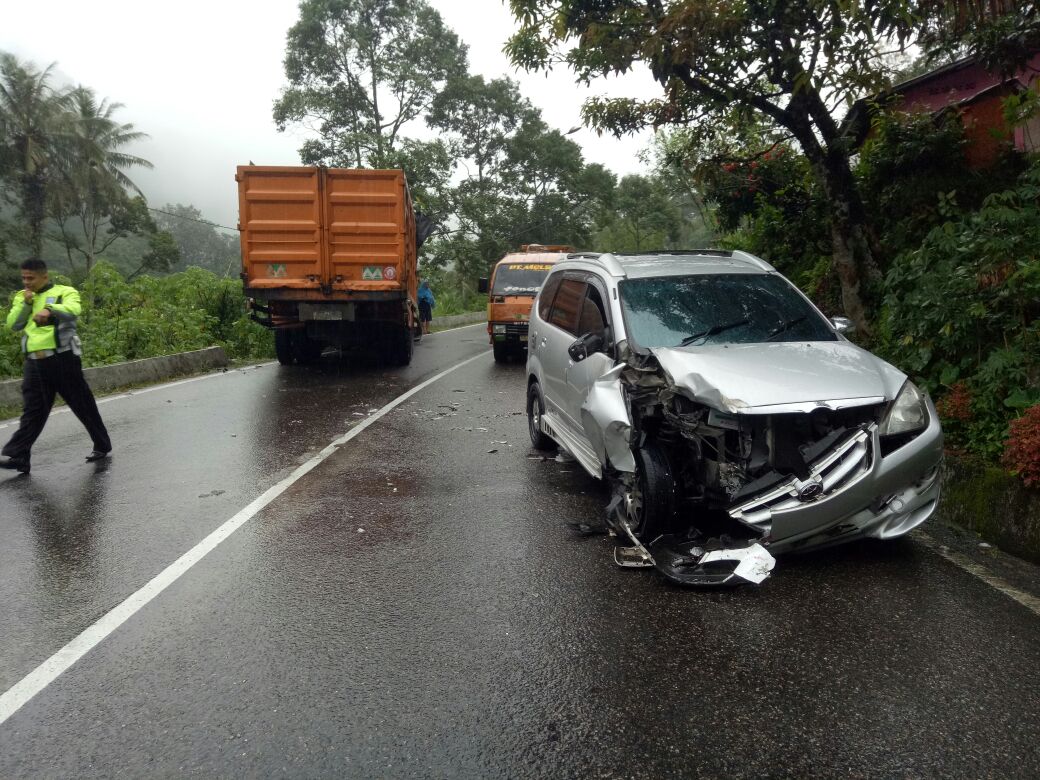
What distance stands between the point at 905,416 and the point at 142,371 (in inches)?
484

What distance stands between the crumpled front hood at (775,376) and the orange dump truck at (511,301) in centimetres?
1082

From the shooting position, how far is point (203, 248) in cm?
9256

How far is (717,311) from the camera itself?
5754mm

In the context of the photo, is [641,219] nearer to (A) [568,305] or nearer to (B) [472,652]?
(A) [568,305]

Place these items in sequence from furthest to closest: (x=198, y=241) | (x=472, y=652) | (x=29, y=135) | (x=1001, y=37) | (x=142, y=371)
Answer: (x=198, y=241)
(x=29, y=135)
(x=142, y=371)
(x=1001, y=37)
(x=472, y=652)

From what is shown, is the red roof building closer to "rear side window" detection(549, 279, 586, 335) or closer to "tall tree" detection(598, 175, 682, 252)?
"rear side window" detection(549, 279, 586, 335)

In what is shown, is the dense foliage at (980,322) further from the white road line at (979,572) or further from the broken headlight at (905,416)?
the broken headlight at (905,416)

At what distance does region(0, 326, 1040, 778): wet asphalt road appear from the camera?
9.36 feet

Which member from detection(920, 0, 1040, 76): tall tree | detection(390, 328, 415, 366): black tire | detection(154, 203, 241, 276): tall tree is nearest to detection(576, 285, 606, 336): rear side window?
detection(920, 0, 1040, 76): tall tree

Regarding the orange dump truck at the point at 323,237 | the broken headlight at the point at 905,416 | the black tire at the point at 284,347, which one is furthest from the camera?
the black tire at the point at 284,347

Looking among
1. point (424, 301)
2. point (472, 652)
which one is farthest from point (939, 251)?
point (424, 301)

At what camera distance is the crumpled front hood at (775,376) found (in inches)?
170

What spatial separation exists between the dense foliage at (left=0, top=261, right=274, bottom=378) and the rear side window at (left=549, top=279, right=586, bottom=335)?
9251mm

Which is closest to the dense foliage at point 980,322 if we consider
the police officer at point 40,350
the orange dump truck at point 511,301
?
the police officer at point 40,350
